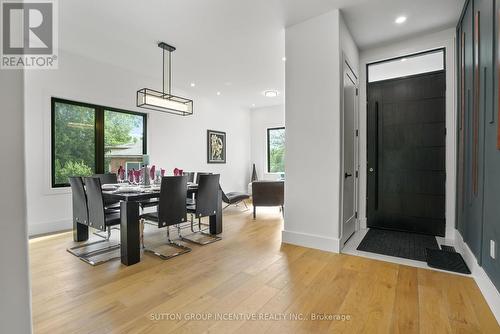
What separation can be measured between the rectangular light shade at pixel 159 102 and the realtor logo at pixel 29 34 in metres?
1.22

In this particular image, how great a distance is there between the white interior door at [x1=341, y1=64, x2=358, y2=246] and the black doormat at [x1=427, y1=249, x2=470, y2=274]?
0.92 m

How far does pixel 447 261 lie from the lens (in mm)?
2668

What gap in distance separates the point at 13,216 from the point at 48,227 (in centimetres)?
398

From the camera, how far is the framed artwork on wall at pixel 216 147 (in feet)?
22.6

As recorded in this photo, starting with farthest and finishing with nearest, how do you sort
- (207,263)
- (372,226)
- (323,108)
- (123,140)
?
1. (123,140)
2. (372,226)
3. (323,108)
4. (207,263)

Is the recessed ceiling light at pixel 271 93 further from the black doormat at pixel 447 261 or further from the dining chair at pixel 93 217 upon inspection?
the black doormat at pixel 447 261

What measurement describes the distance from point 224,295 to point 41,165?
11.8 ft

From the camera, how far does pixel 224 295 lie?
2057 mm

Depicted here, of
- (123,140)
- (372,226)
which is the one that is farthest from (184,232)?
(372,226)

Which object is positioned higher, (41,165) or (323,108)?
(323,108)

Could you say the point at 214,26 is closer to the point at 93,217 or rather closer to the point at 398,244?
the point at 93,217

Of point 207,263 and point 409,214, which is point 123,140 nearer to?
point 207,263

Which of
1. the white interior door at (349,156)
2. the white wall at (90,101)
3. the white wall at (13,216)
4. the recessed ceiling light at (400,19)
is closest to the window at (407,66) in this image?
the white interior door at (349,156)

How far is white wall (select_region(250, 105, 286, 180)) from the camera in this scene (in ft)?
25.8
